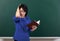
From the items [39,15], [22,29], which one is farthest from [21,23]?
[39,15]

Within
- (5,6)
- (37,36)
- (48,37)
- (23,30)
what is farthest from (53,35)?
(5,6)

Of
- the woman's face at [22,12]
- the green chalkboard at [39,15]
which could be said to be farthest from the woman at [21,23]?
the green chalkboard at [39,15]

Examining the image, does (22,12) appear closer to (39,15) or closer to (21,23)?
(21,23)

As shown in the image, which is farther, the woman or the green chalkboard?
the green chalkboard

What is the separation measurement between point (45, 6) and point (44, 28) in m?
0.38

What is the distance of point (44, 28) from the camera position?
2.91 meters

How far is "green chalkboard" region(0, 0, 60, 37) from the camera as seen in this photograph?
2881mm

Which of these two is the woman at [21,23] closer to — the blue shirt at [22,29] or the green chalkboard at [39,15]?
the blue shirt at [22,29]

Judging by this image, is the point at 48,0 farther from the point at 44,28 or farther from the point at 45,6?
the point at 44,28

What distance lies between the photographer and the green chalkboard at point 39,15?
288cm

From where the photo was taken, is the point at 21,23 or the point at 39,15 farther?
the point at 39,15

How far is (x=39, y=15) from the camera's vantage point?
2.89m

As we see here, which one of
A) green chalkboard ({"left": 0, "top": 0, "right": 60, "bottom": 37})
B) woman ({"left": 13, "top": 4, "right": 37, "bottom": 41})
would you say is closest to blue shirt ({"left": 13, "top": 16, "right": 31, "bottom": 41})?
woman ({"left": 13, "top": 4, "right": 37, "bottom": 41})

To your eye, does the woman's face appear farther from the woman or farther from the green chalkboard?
the green chalkboard
